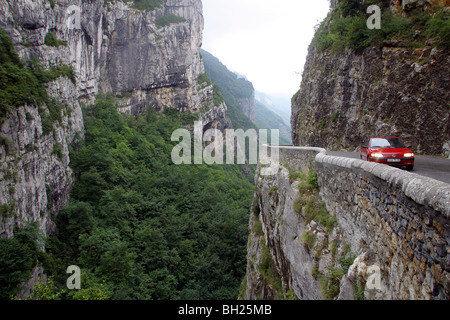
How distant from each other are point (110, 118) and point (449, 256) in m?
51.0

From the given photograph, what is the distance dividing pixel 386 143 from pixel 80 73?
152 ft

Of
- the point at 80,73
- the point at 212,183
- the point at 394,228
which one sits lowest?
the point at 212,183

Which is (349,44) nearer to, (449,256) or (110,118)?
(449,256)

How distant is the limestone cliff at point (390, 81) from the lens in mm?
11172

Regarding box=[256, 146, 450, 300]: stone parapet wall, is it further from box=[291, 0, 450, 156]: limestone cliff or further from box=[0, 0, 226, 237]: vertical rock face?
box=[0, 0, 226, 237]: vertical rock face

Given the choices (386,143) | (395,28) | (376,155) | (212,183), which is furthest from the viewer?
Result: (212,183)

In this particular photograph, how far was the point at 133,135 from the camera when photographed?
158 feet

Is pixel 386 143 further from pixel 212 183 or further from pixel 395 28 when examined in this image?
pixel 212 183

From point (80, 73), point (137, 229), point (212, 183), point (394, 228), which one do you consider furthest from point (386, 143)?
point (80, 73)

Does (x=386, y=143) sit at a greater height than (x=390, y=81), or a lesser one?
lesser

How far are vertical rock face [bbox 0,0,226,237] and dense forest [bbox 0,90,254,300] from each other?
2.27 m

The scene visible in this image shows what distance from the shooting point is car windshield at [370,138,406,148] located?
844cm

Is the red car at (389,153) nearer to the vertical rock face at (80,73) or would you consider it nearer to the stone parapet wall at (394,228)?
the stone parapet wall at (394,228)

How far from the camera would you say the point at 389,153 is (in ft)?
26.1
